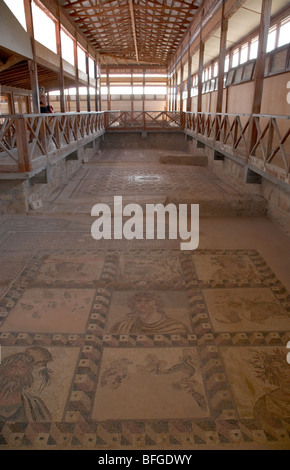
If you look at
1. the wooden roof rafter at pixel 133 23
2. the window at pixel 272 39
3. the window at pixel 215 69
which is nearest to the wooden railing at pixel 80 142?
the window at pixel 272 39

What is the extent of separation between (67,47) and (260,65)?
8.12 metres

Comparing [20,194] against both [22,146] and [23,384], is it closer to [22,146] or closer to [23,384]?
[22,146]

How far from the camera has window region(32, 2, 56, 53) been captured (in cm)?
788

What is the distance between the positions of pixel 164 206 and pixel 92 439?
4554mm

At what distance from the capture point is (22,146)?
201 inches

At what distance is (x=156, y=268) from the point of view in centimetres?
406

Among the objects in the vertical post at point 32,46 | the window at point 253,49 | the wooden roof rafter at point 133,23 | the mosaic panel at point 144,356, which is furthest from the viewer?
the wooden roof rafter at point 133,23

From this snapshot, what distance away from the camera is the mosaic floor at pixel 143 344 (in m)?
2.04

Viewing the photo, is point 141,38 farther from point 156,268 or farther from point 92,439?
point 92,439

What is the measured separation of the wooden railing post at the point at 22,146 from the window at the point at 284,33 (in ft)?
20.8

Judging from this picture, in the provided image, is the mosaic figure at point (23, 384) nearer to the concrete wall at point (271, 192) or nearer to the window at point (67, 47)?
the concrete wall at point (271, 192)

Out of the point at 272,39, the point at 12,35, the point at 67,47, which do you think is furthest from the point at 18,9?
the point at 272,39

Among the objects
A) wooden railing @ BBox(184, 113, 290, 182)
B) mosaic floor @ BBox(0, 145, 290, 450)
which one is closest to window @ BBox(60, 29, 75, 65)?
wooden railing @ BBox(184, 113, 290, 182)
